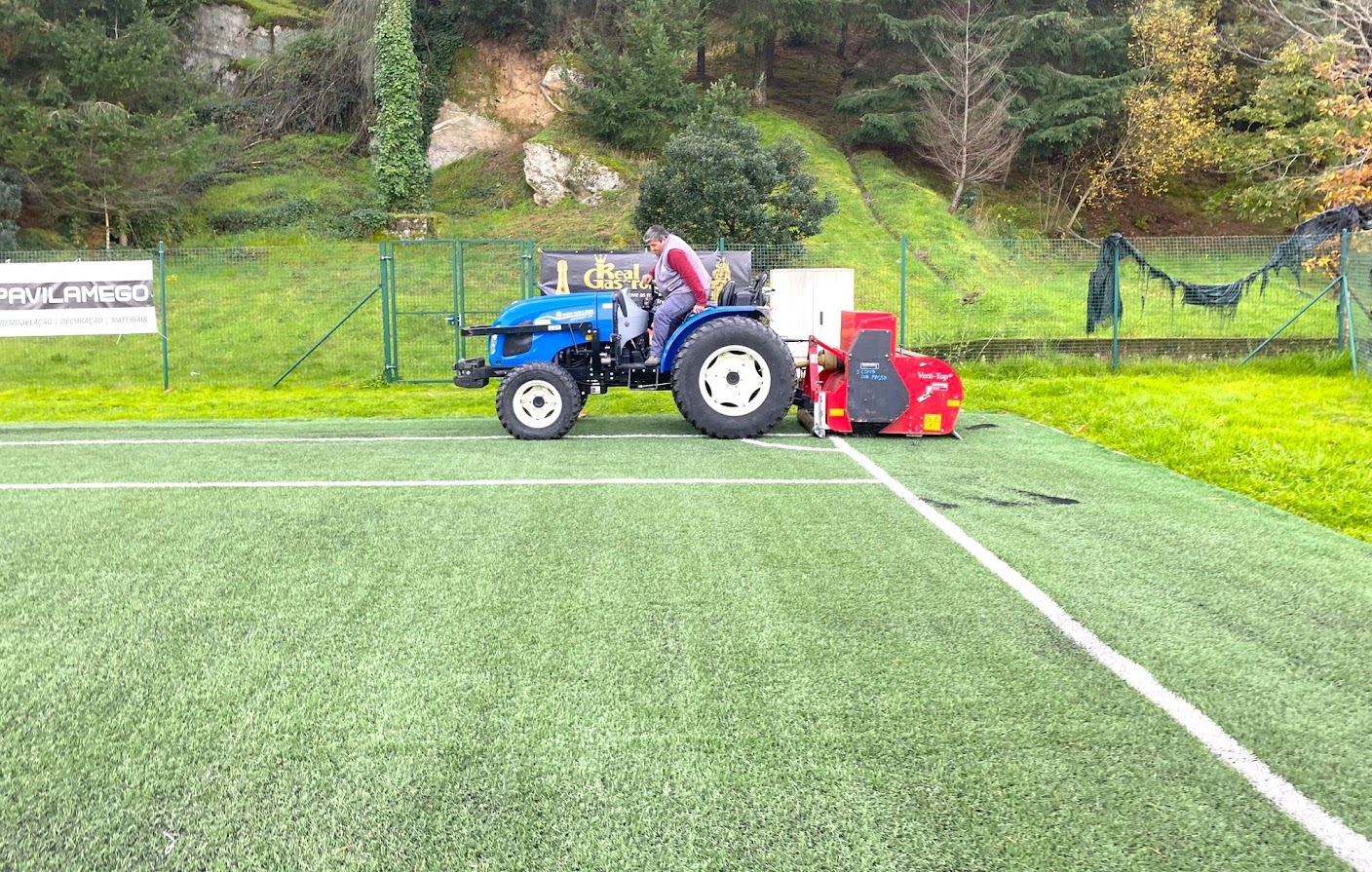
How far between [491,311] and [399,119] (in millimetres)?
13379

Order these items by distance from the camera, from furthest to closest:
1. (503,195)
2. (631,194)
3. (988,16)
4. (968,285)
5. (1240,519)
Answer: (988,16) < (503,195) < (631,194) < (968,285) < (1240,519)

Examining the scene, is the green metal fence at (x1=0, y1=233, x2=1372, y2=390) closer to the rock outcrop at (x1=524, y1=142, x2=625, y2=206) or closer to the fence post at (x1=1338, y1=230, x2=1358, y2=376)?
the fence post at (x1=1338, y1=230, x2=1358, y2=376)

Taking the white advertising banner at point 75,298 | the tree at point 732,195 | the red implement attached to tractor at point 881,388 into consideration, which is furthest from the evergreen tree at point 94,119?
the red implement attached to tractor at point 881,388

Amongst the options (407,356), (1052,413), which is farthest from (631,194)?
→ (1052,413)

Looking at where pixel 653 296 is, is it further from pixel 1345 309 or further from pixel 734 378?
pixel 1345 309

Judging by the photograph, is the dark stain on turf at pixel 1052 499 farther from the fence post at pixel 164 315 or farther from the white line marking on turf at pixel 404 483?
the fence post at pixel 164 315

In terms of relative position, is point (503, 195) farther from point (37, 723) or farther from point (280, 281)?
point (37, 723)

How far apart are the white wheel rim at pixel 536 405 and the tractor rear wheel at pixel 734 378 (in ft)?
3.43

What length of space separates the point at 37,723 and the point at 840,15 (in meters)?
29.3

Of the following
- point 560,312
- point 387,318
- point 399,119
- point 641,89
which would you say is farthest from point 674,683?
point 399,119

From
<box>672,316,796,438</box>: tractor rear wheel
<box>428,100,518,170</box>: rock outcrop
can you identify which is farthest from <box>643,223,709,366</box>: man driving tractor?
<box>428,100,518,170</box>: rock outcrop

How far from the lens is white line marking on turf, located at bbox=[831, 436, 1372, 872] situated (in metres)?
2.17

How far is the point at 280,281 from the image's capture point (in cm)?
1555

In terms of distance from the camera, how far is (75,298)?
1216 cm
